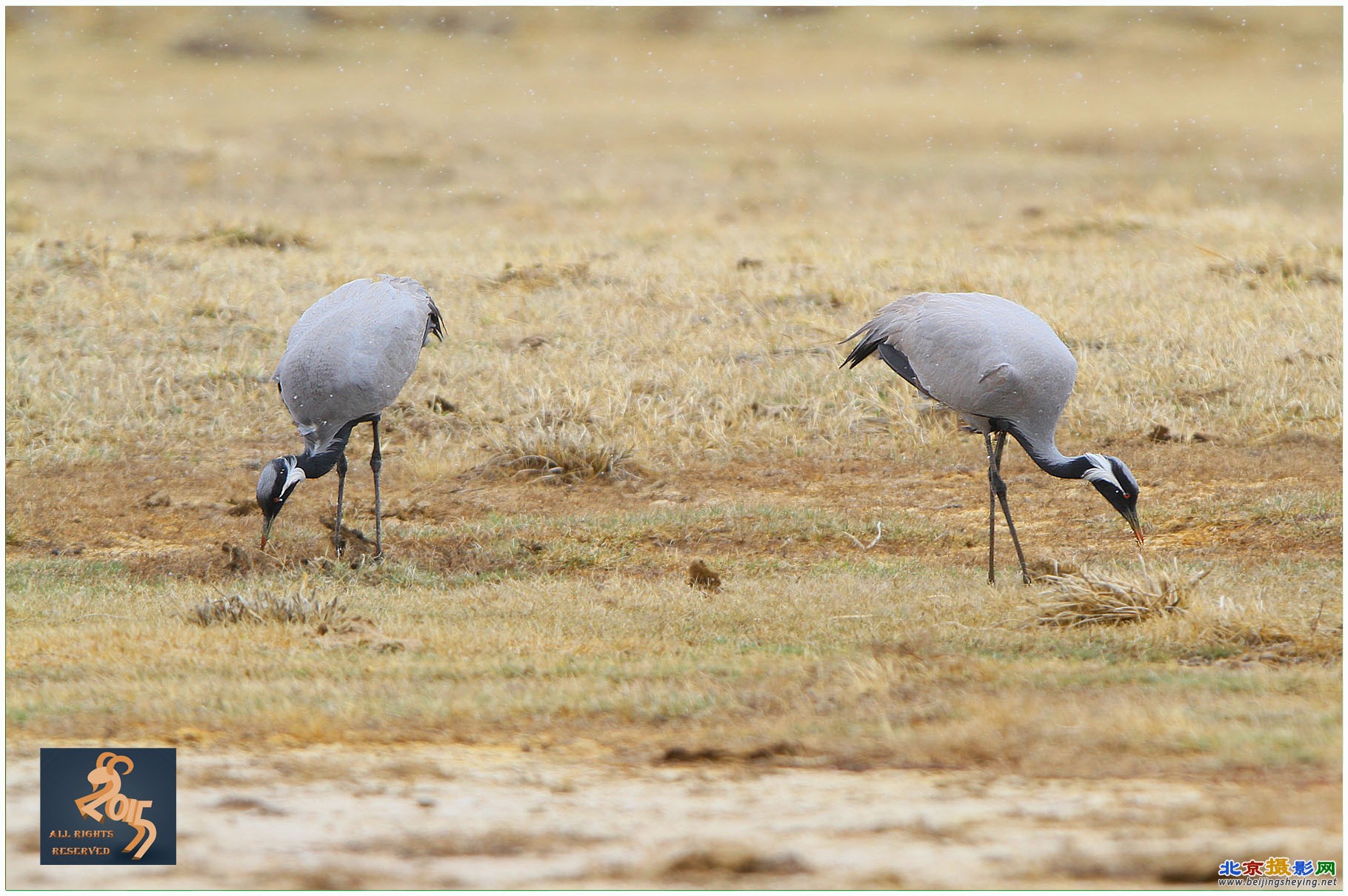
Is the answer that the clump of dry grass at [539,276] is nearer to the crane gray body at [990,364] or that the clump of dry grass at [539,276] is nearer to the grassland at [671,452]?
the grassland at [671,452]

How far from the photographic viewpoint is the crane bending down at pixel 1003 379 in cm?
808

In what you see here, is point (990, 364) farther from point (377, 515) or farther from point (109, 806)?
point (109, 806)

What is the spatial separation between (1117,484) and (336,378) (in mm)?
4357

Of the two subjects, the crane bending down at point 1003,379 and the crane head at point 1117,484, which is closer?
the crane head at point 1117,484

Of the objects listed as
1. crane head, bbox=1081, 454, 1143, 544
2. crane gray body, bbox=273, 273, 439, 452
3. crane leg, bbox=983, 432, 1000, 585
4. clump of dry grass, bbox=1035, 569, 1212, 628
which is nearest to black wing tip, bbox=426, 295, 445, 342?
crane gray body, bbox=273, 273, 439, 452

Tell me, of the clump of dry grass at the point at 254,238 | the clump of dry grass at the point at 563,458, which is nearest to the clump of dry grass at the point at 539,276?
the clump of dry grass at the point at 254,238

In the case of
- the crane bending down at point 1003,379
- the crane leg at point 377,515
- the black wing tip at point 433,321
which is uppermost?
the black wing tip at point 433,321

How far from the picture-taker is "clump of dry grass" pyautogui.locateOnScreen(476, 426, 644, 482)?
10.8 metres

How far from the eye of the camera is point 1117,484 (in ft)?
26.2

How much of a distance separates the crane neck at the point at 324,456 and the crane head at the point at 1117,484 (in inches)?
167

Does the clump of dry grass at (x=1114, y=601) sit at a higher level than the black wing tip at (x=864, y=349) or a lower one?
lower

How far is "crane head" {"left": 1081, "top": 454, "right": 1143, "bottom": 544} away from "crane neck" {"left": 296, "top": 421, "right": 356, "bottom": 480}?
4231 mm

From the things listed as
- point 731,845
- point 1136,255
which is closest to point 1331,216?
point 1136,255

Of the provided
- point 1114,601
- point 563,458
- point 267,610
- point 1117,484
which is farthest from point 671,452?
point 1114,601
